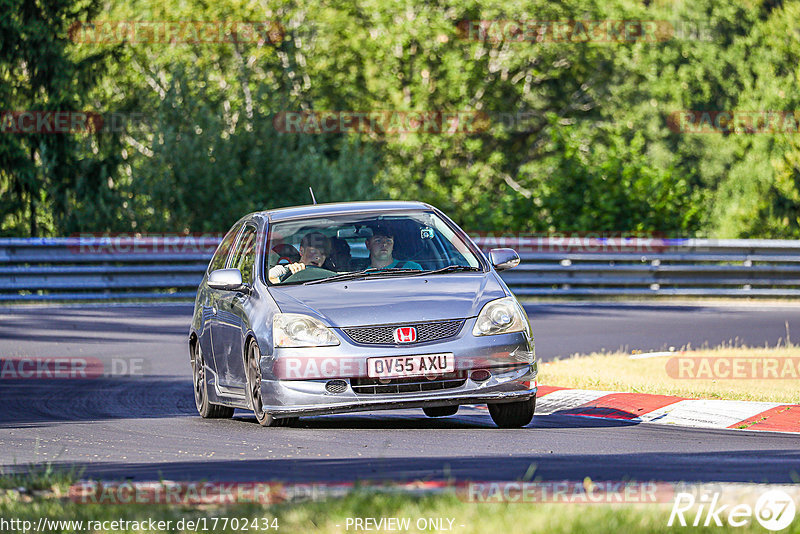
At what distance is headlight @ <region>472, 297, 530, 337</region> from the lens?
9.54m

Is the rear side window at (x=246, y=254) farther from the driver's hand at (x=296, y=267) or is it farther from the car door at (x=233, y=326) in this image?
the driver's hand at (x=296, y=267)

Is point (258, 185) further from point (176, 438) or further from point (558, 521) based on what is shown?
point (558, 521)

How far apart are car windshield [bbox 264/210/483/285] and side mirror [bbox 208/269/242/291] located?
0.22 meters

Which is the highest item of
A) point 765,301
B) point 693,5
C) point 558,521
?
point 693,5

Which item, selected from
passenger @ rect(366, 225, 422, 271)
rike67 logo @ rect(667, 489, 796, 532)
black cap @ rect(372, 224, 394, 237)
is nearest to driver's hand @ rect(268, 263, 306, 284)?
passenger @ rect(366, 225, 422, 271)

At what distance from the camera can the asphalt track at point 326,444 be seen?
7305 millimetres

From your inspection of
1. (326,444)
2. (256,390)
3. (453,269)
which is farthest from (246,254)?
(326,444)

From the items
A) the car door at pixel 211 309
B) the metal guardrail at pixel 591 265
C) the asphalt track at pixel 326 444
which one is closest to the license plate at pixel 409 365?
the asphalt track at pixel 326 444

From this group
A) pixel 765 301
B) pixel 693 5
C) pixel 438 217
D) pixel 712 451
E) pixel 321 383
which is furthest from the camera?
pixel 693 5

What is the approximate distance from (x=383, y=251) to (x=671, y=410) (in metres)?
2.45

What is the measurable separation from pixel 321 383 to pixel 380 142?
3718cm

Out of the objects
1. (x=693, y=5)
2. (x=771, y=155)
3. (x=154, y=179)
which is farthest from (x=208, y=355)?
(x=693, y=5)

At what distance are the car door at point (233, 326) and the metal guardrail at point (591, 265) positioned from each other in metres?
13.3

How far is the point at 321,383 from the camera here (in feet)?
30.9
